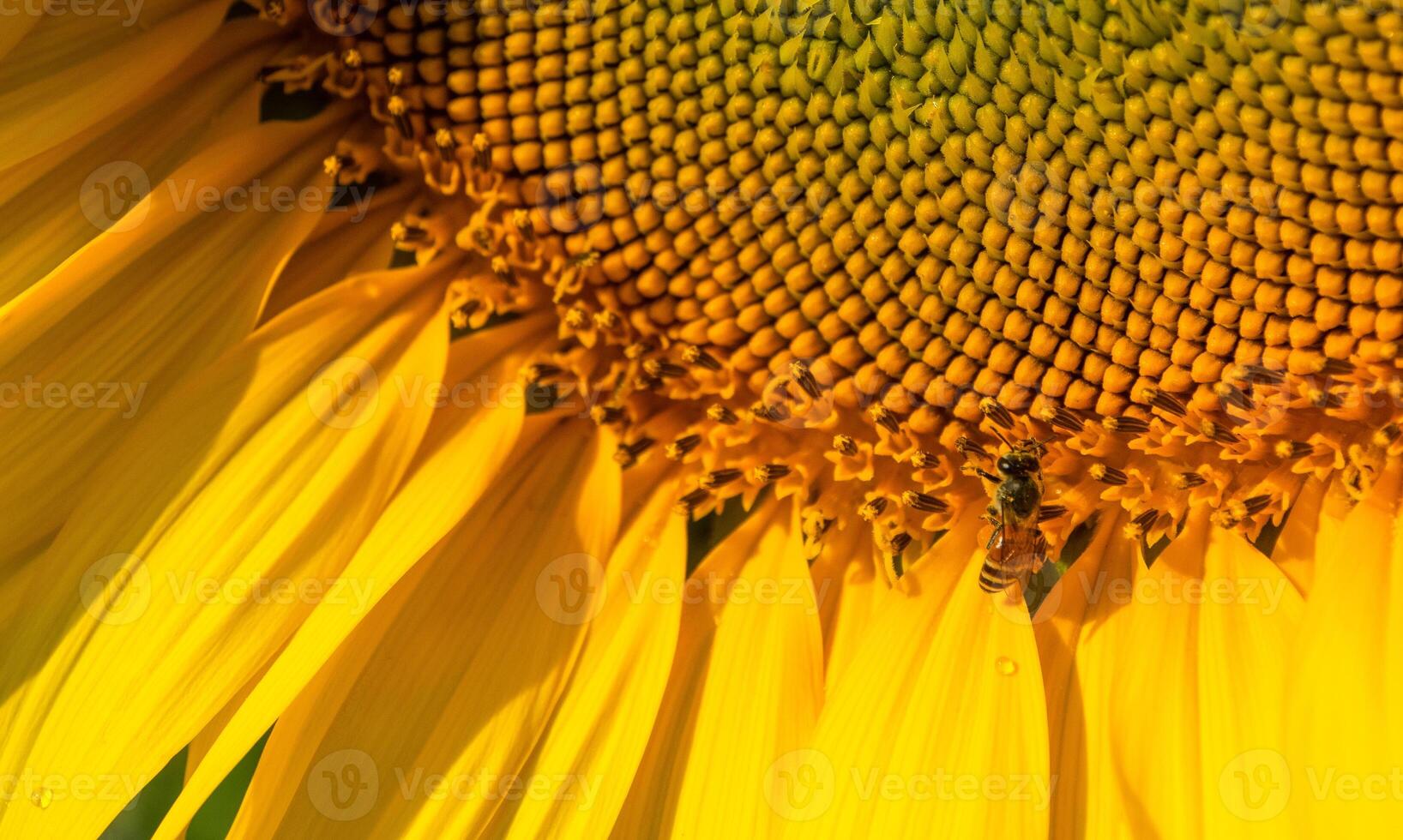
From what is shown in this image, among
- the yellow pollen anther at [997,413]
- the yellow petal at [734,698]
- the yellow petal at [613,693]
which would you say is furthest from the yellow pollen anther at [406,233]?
the yellow pollen anther at [997,413]

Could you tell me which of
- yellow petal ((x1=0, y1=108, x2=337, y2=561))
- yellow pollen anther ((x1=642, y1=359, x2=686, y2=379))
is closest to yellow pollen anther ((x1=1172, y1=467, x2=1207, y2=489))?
yellow pollen anther ((x1=642, y1=359, x2=686, y2=379))

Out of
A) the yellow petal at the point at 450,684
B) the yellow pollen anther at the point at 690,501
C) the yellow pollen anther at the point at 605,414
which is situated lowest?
the yellow petal at the point at 450,684

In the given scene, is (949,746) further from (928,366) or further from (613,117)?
(613,117)

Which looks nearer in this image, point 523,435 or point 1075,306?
point 1075,306

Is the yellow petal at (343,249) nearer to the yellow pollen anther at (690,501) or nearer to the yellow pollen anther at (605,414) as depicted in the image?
the yellow pollen anther at (605,414)

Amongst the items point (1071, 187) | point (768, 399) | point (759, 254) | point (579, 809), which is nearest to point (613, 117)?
point (759, 254)

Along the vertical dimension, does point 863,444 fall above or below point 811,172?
below
